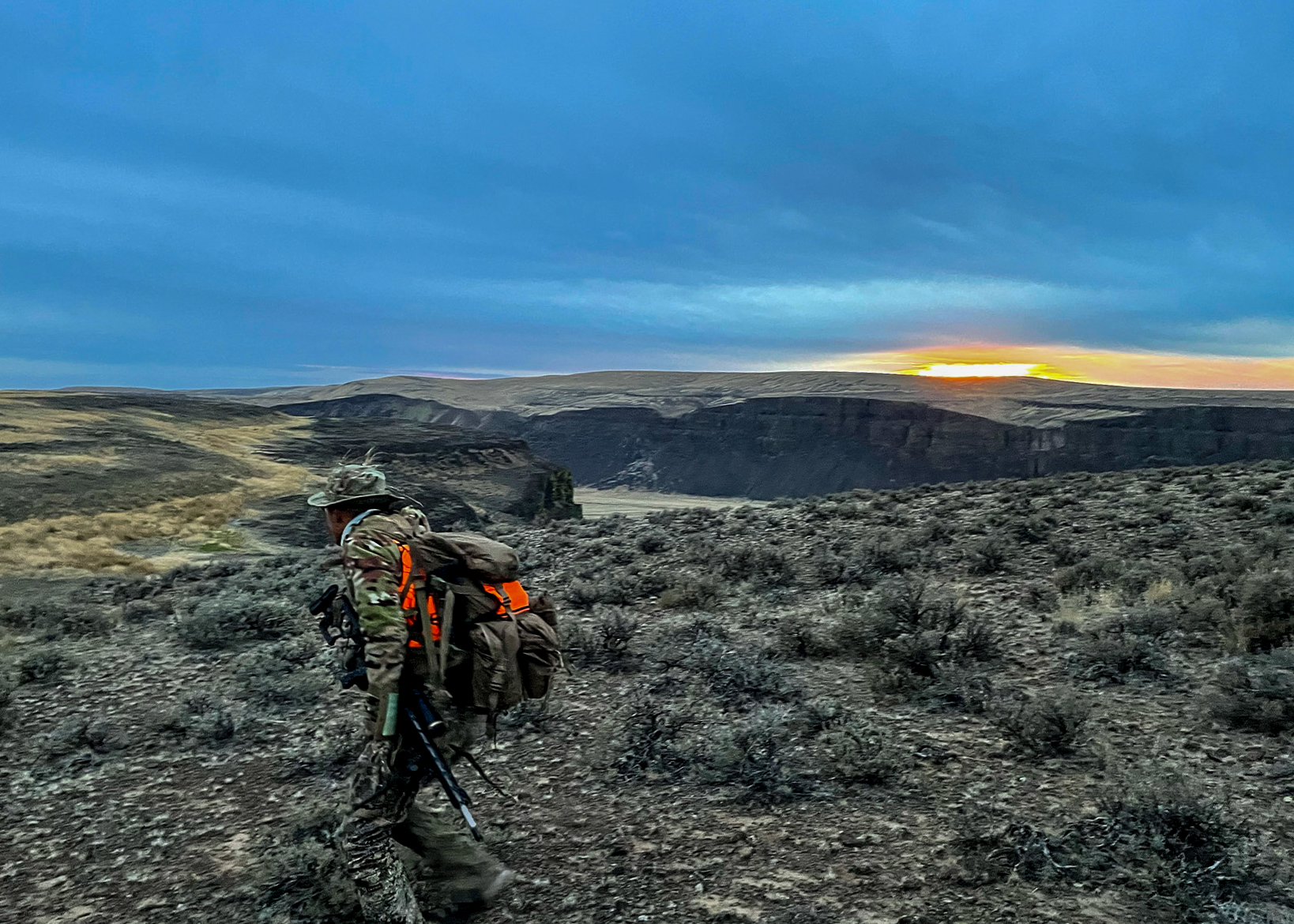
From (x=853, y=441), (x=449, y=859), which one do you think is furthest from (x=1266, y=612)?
(x=853, y=441)

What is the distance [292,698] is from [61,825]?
2132mm

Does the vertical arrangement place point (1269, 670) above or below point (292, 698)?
above

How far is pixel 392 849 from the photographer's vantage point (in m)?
3.44

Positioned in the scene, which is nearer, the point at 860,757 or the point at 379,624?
the point at 379,624

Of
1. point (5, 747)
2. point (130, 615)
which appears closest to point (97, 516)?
point (130, 615)

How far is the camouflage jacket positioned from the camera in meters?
3.30

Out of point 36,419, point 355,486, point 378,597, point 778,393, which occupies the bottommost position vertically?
point 378,597

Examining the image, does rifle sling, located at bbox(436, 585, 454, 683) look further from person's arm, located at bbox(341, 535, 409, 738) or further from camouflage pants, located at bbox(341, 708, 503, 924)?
camouflage pants, located at bbox(341, 708, 503, 924)

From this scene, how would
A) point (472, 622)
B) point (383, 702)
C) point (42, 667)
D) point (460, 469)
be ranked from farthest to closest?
Result: 1. point (460, 469)
2. point (42, 667)
3. point (472, 622)
4. point (383, 702)

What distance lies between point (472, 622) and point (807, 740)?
316 centimetres

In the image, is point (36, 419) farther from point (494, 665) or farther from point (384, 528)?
point (494, 665)

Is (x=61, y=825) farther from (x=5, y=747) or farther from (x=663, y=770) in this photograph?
(x=663, y=770)

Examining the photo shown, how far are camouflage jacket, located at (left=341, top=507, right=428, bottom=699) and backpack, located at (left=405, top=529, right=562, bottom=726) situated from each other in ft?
0.35

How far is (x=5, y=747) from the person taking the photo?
6438 millimetres
